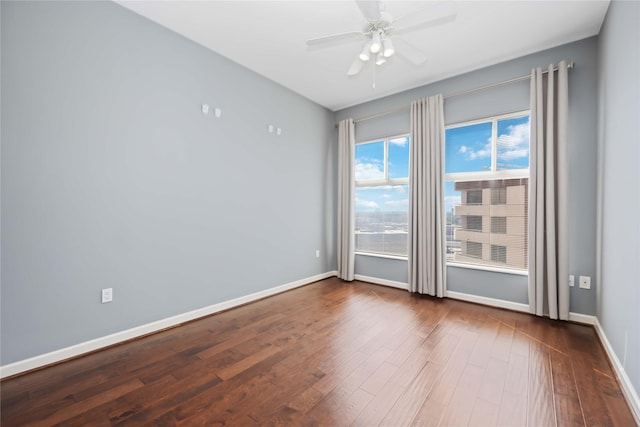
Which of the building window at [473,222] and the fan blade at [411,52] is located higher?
the fan blade at [411,52]

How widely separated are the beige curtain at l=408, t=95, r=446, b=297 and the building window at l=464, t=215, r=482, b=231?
0.34m

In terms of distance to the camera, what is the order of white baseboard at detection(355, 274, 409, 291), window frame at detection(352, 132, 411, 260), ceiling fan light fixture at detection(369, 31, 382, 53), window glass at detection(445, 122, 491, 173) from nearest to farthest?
1. ceiling fan light fixture at detection(369, 31, 382, 53)
2. window glass at detection(445, 122, 491, 173)
3. white baseboard at detection(355, 274, 409, 291)
4. window frame at detection(352, 132, 411, 260)

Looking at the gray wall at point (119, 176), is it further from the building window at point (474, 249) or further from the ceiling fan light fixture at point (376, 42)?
the building window at point (474, 249)

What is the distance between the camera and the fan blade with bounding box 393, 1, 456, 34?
1877 millimetres

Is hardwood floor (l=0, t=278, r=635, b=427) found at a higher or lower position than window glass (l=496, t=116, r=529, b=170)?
lower

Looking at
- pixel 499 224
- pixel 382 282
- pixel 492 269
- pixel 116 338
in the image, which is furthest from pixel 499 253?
pixel 116 338

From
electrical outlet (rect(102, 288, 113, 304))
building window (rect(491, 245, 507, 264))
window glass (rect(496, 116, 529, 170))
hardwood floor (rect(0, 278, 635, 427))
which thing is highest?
window glass (rect(496, 116, 529, 170))

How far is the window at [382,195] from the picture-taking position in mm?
4207

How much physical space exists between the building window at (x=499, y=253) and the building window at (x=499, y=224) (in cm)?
20

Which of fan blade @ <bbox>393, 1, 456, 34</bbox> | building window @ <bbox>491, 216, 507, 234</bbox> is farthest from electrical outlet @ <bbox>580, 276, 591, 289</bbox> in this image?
fan blade @ <bbox>393, 1, 456, 34</bbox>

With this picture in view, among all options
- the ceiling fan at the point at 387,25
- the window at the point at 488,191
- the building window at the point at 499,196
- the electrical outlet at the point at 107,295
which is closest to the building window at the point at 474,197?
the window at the point at 488,191

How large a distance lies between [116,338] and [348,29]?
3628 millimetres

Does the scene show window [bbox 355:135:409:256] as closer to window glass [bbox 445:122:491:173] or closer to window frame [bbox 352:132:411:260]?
window frame [bbox 352:132:411:260]

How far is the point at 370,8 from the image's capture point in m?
1.90
